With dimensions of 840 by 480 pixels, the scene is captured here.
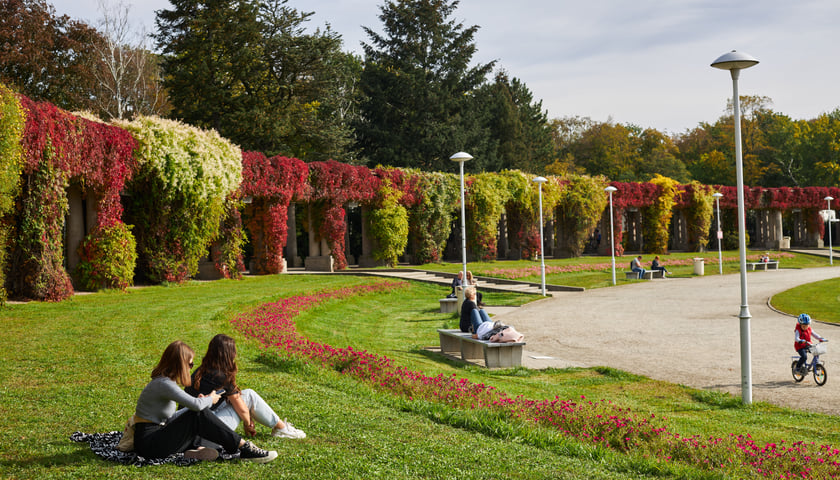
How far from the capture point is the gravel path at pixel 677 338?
449 inches

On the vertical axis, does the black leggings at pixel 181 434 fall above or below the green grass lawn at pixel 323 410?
above

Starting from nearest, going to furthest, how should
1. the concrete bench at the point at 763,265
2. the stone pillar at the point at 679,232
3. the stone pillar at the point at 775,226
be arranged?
the concrete bench at the point at 763,265 < the stone pillar at the point at 679,232 < the stone pillar at the point at 775,226

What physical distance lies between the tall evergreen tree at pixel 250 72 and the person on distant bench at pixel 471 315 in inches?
1146

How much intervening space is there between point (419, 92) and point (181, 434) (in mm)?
47442

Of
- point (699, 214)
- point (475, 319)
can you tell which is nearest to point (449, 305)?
point (475, 319)

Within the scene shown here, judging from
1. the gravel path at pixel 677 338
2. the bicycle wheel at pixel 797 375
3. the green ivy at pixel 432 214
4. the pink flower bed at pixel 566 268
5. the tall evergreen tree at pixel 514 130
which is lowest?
the gravel path at pixel 677 338

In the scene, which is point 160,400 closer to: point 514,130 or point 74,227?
point 74,227

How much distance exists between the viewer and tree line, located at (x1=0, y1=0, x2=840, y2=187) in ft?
129

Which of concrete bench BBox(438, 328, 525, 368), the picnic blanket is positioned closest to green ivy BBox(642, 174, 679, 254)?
concrete bench BBox(438, 328, 525, 368)

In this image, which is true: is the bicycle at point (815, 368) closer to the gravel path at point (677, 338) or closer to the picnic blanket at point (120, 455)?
the gravel path at point (677, 338)

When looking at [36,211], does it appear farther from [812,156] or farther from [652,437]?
[812,156]

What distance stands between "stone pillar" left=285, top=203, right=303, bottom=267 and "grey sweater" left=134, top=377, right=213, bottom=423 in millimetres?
30931

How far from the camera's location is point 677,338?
1616cm

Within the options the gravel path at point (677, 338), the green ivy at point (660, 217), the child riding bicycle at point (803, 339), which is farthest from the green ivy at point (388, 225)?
the child riding bicycle at point (803, 339)
